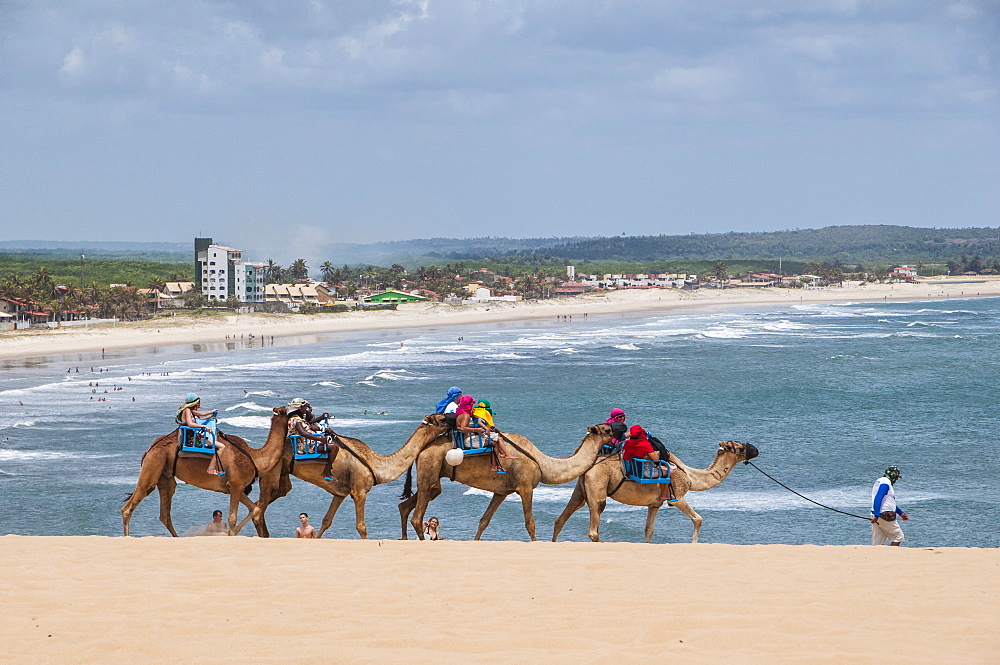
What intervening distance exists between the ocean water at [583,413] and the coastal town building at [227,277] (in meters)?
44.5

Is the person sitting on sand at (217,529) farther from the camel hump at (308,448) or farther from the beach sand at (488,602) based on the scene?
the beach sand at (488,602)

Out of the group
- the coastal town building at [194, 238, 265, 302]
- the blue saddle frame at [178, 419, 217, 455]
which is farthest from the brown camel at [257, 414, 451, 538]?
the coastal town building at [194, 238, 265, 302]

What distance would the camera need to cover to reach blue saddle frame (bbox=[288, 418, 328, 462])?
1362 centimetres

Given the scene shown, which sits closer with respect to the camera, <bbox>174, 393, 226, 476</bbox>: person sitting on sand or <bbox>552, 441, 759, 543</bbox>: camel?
<bbox>174, 393, 226, 476</bbox>: person sitting on sand

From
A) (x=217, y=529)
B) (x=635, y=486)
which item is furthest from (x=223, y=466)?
(x=635, y=486)

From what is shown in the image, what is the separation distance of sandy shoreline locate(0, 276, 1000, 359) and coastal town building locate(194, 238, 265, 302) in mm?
19330

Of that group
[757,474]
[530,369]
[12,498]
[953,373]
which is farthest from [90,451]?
[953,373]

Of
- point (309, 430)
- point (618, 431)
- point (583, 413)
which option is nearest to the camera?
point (309, 430)

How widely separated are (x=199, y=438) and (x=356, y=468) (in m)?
2.04

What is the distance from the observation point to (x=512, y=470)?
13.8 m

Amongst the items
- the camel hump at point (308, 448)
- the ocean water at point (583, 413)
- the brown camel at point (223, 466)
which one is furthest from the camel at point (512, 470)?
the ocean water at point (583, 413)

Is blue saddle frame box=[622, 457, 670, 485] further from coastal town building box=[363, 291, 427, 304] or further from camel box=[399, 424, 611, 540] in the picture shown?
coastal town building box=[363, 291, 427, 304]

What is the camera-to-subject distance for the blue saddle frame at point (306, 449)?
13625mm

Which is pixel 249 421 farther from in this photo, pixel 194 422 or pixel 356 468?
pixel 356 468
